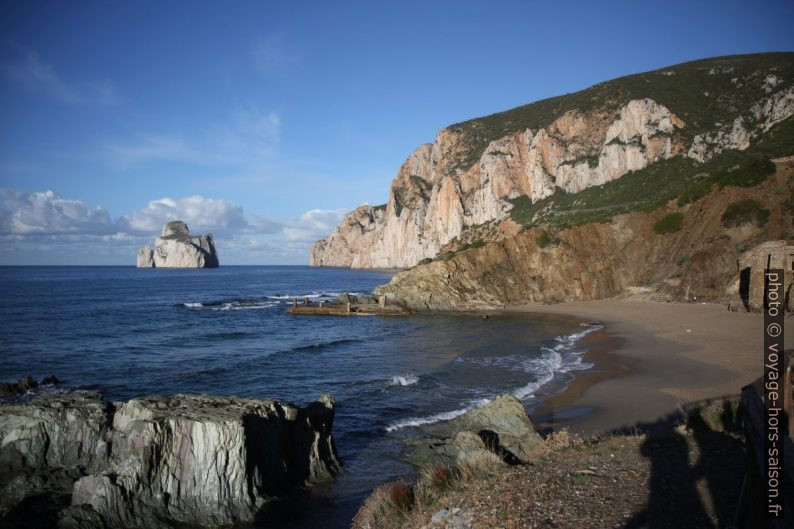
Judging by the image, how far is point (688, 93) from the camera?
3381 inches

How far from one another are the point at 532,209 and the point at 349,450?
279 feet

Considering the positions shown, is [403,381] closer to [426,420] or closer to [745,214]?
[426,420]

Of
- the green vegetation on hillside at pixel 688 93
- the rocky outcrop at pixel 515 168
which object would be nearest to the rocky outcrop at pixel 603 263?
the green vegetation on hillside at pixel 688 93

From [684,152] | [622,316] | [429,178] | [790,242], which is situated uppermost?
[429,178]

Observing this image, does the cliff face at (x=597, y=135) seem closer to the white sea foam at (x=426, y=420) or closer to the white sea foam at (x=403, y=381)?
the white sea foam at (x=403, y=381)

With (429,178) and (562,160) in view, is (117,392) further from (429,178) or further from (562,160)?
(429,178)

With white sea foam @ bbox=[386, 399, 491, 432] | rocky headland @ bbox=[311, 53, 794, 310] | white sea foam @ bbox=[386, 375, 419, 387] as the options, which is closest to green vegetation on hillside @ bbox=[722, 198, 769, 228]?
rocky headland @ bbox=[311, 53, 794, 310]

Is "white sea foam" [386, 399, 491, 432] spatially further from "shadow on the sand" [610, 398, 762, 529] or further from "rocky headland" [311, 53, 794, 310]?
"rocky headland" [311, 53, 794, 310]

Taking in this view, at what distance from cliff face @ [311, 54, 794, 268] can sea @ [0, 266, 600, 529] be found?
5024 centimetres

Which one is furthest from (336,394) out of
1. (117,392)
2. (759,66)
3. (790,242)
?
(759,66)

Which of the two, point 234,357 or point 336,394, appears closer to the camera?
point 336,394

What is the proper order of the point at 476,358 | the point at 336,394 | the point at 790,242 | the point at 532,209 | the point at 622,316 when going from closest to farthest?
the point at 336,394
the point at 476,358
the point at 790,242
the point at 622,316
the point at 532,209

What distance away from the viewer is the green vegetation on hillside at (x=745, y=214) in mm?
40250

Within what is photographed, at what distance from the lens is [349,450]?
15.5 metres
